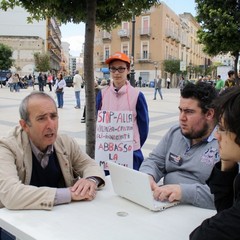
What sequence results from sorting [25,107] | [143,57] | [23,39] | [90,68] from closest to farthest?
1. [25,107]
2. [90,68]
3. [143,57]
4. [23,39]

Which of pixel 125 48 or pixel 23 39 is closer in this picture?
pixel 125 48

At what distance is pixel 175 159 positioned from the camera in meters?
2.20

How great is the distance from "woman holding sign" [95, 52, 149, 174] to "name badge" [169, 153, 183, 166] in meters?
1.10

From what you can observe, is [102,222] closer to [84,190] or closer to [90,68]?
[84,190]

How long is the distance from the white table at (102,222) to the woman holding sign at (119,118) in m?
1.48

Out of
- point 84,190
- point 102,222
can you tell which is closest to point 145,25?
point 84,190

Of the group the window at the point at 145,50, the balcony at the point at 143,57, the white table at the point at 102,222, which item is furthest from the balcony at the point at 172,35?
the white table at the point at 102,222

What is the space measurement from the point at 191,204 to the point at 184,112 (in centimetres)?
58

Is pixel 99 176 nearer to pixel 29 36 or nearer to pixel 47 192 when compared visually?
pixel 47 192

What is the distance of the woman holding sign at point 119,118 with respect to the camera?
3.32 meters

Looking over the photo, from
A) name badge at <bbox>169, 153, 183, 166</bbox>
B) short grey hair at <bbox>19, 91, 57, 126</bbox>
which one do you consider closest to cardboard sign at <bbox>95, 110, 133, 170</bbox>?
name badge at <bbox>169, 153, 183, 166</bbox>

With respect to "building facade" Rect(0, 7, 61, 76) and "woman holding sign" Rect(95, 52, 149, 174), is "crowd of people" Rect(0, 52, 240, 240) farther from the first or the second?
"building facade" Rect(0, 7, 61, 76)

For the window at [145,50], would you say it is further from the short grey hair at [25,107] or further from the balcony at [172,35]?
the short grey hair at [25,107]

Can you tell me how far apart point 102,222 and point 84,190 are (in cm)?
36
